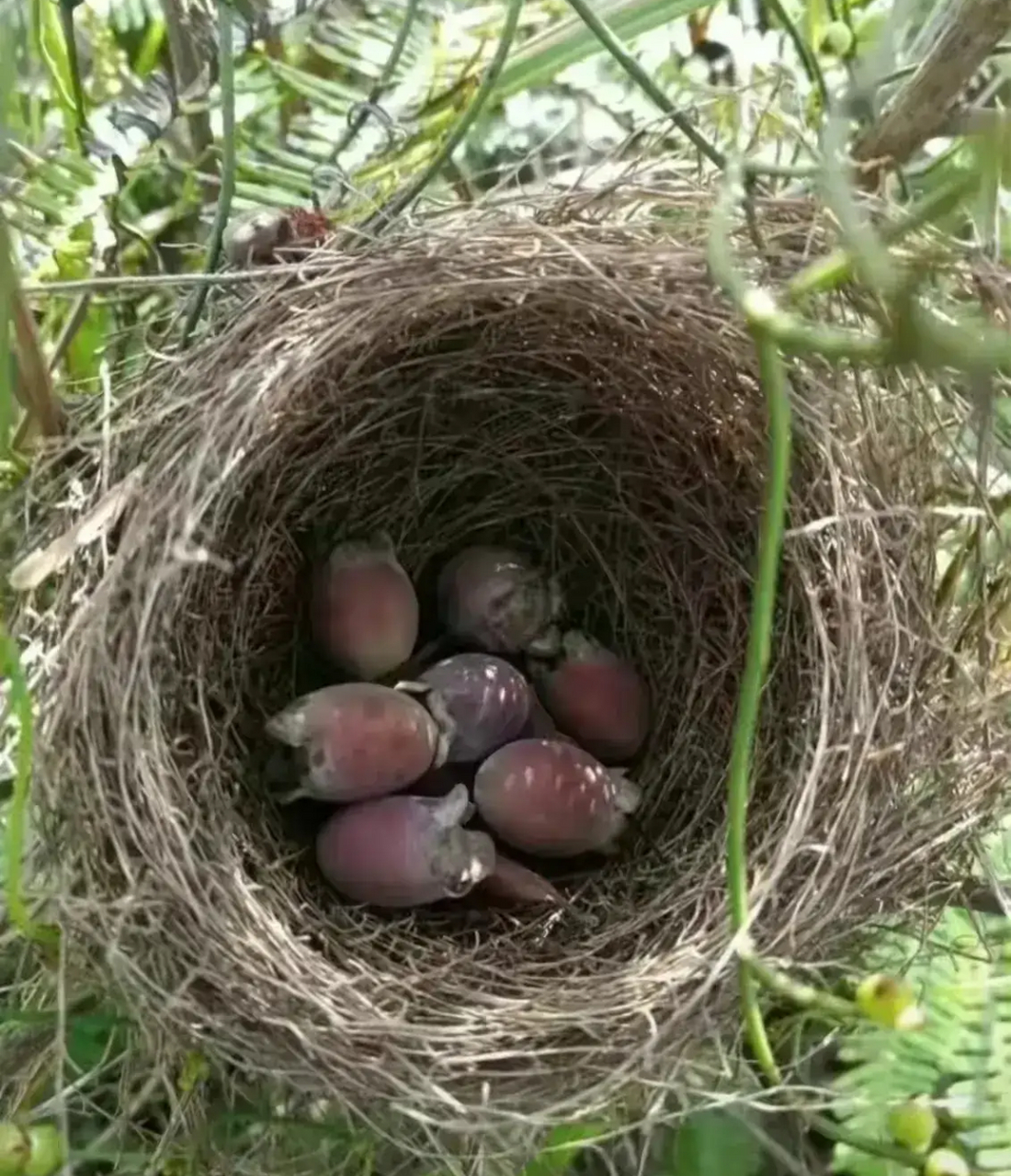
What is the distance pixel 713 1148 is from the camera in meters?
0.81

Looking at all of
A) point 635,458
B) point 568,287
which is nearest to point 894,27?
point 568,287

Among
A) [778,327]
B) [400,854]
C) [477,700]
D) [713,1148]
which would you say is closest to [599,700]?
[477,700]

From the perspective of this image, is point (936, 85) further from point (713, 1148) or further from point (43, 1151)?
point (43, 1151)

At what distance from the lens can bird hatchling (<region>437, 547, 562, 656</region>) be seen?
38.2 inches

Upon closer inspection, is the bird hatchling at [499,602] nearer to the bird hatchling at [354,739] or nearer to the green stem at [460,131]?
the bird hatchling at [354,739]

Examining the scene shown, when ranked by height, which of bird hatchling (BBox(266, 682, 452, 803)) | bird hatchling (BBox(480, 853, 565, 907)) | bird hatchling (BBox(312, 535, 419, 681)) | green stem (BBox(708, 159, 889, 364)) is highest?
green stem (BBox(708, 159, 889, 364))

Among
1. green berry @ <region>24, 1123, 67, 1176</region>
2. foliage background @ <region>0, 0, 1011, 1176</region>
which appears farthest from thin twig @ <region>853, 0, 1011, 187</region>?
green berry @ <region>24, 1123, 67, 1176</region>

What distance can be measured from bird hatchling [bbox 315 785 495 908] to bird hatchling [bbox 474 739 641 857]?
38 millimetres

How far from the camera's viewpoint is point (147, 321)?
764 mm

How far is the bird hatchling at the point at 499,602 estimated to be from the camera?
38.2 inches

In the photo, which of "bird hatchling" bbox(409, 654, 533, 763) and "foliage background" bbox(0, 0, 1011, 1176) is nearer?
"foliage background" bbox(0, 0, 1011, 1176)

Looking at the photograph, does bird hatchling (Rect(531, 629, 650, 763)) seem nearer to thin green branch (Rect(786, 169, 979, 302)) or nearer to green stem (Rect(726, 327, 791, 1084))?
green stem (Rect(726, 327, 791, 1084))

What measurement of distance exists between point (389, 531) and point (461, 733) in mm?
162

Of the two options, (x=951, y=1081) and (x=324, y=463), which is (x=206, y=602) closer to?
(x=324, y=463)
